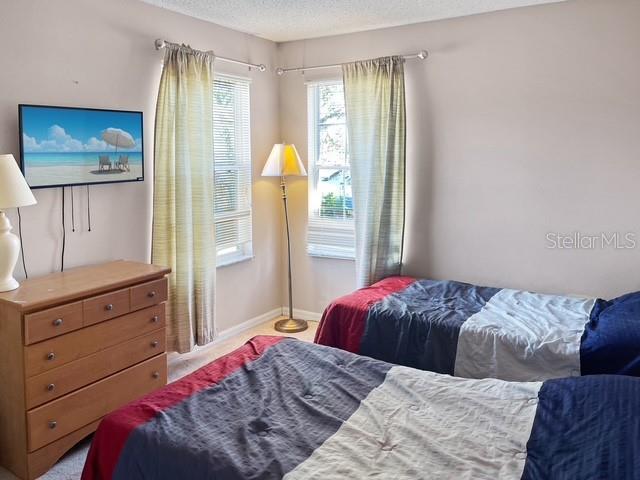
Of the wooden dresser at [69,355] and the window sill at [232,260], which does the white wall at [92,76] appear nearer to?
the window sill at [232,260]

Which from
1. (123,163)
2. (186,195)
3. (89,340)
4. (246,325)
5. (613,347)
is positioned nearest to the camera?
(613,347)

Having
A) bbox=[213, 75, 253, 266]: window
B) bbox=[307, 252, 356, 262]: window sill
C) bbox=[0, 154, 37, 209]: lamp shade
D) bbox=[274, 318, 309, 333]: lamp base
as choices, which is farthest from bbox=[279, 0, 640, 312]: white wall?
bbox=[0, 154, 37, 209]: lamp shade

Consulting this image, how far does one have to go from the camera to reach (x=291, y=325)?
4664mm

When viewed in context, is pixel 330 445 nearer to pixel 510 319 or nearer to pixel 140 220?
pixel 510 319

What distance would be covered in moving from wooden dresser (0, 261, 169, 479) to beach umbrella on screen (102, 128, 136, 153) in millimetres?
769

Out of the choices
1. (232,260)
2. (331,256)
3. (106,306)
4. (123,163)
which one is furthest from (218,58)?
(106,306)

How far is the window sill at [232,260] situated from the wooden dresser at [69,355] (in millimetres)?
1161

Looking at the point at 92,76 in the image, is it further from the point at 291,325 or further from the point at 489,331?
the point at 489,331

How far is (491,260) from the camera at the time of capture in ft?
13.1

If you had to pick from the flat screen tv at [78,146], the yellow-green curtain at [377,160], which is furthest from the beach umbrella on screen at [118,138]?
the yellow-green curtain at [377,160]

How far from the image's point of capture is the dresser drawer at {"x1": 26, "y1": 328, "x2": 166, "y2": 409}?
8.30ft

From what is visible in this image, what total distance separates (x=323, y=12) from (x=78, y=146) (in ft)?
6.13

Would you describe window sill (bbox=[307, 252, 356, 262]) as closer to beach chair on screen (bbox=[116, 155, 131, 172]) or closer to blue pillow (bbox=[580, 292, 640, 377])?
beach chair on screen (bbox=[116, 155, 131, 172])

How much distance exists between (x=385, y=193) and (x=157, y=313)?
6.31 feet
